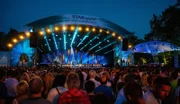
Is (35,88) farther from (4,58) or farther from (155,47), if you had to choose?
Answer: (4,58)

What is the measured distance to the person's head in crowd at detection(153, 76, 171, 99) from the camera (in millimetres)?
3951

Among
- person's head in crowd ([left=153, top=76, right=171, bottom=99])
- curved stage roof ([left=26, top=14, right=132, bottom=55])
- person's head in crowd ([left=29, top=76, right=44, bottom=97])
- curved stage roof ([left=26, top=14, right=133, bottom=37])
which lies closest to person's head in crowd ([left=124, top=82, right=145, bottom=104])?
person's head in crowd ([left=153, top=76, right=171, bottom=99])

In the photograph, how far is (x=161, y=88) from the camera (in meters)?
3.97

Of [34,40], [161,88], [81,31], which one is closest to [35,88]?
[161,88]

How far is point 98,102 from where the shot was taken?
13.2 ft

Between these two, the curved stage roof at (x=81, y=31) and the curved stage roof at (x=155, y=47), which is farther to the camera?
the curved stage roof at (x=81, y=31)

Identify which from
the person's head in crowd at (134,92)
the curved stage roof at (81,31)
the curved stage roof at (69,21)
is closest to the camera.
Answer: the person's head in crowd at (134,92)

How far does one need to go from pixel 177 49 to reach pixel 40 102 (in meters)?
33.1

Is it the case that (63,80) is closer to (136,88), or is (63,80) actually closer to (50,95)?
(50,95)

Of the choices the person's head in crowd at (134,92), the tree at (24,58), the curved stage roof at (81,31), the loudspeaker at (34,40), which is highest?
the curved stage roof at (81,31)

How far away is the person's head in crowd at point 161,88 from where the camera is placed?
395 centimetres

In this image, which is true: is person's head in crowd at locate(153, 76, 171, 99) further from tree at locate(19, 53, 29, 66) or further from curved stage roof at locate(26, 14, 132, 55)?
tree at locate(19, 53, 29, 66)

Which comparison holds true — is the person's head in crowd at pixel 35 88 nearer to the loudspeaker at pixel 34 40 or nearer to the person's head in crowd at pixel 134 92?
the person's head in crowd at pixel 134 92

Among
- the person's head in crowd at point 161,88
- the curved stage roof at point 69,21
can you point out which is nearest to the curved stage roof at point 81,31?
the curved stage roof at point 69,21
